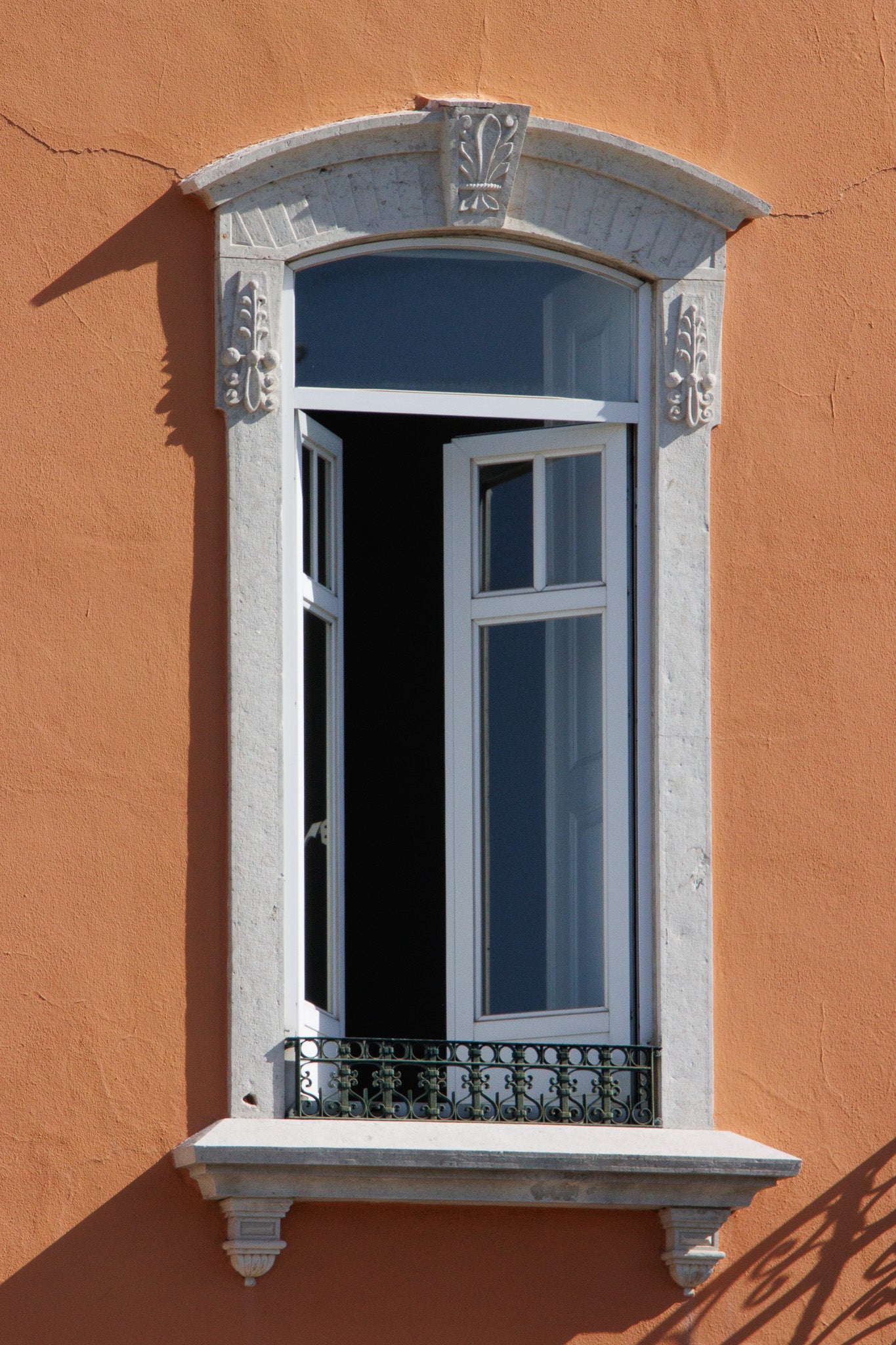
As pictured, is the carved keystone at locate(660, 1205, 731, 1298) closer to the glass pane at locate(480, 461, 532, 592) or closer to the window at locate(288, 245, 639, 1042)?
the window at locate(288, 245, 639, 1042)

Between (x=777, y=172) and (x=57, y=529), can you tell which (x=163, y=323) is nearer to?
(x=57, y=529)

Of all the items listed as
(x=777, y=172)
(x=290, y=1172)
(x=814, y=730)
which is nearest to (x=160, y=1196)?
(x=290, y=1172)

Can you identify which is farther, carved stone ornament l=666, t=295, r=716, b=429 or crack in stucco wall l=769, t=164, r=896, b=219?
crack in stucco wall l=769, t=164, r=896, b=219

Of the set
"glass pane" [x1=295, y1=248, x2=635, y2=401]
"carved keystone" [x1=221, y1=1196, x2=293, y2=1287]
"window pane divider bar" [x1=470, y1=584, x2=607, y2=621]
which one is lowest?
"carved keystone" [x1=221, y1=1196, x2=293, y2=1287]

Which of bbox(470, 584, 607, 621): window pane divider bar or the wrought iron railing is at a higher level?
bbox(470, 584, 607, 621): window pane divider bar

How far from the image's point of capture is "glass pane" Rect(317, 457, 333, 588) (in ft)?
23.4

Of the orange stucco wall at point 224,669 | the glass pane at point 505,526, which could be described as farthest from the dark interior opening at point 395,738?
the orange stucco wall at point 224,669

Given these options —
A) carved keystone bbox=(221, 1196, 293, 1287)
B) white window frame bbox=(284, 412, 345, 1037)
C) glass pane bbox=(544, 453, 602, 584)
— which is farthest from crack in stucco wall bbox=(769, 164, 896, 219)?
carved keystone bbox=(221, 1196, 293, 1287)

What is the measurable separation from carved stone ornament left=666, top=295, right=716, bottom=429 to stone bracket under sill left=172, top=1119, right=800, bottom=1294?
2.13 meters

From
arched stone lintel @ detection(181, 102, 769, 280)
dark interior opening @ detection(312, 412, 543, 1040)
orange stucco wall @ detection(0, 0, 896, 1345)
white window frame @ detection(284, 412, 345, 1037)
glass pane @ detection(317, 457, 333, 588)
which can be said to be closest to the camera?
orange stucco wall @ detection(0, 0, 896, 1345)

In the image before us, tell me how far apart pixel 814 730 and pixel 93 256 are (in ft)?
→ 8.35

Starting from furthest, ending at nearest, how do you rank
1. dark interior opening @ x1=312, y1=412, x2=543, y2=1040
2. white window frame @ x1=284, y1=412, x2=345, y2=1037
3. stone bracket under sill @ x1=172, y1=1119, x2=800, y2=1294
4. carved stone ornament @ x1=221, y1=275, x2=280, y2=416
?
dark interior opening @ x1=312, y1=412, x2=543, y2=1040
carved stone ornament @ x1=221, y1=275, x2=280, y2=416
white window frame @ x1=284, y1=412, x2=345, y2=1037
stone bracket under sill @ x1=172, y1=1119, x2=800, y2=1294

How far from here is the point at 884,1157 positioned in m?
6.80

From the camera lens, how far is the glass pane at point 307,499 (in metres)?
7.05
